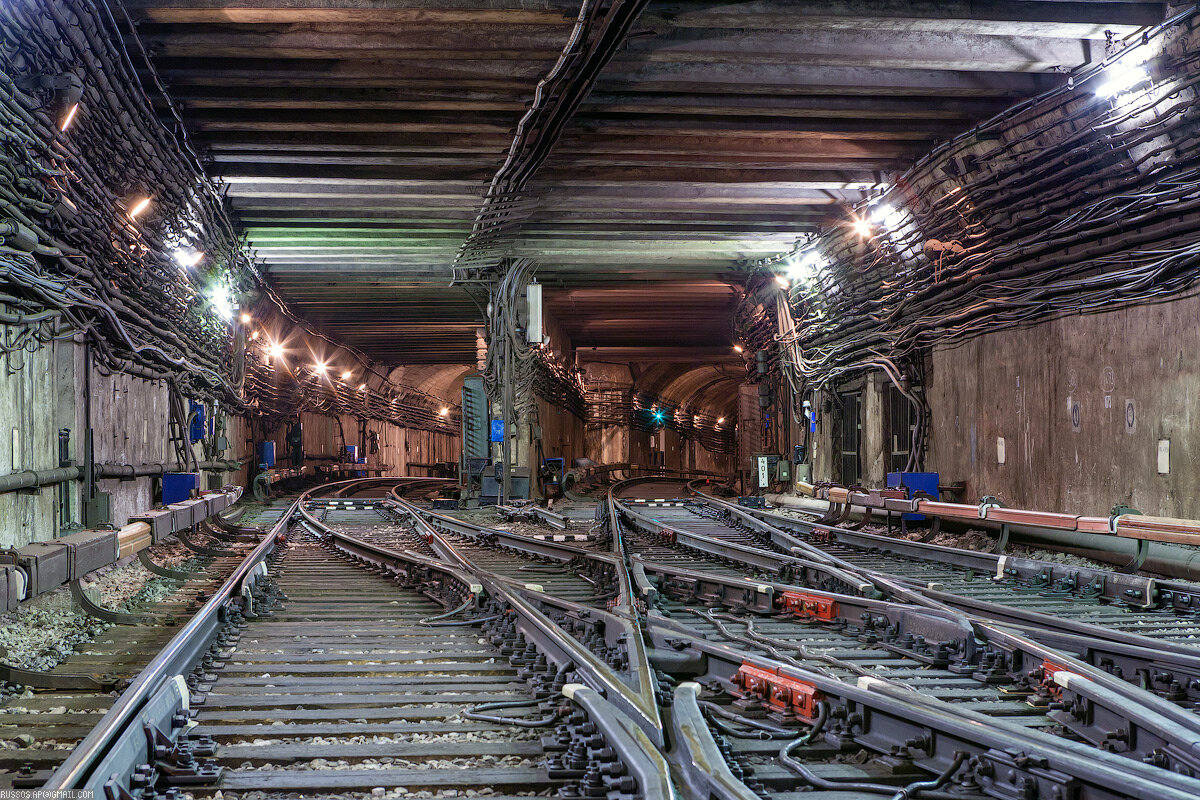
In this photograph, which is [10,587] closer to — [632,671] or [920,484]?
[632,671]

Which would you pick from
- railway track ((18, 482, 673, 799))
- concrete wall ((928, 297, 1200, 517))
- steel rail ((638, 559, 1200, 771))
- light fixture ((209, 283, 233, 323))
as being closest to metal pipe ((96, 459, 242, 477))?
light fixture ((209, 283, 233, 323))

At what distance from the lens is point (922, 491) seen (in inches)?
474

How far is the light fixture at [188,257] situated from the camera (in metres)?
12.7

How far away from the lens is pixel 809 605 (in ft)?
21.1

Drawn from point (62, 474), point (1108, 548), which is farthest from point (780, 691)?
point (62, 474)

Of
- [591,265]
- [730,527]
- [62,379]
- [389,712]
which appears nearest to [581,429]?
[591,265]

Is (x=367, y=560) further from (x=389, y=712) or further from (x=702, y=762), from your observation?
(x=702, y=762)

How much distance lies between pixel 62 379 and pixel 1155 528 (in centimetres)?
994

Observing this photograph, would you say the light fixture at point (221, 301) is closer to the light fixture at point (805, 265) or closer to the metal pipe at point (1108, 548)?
the light fixture at point (805, 265)

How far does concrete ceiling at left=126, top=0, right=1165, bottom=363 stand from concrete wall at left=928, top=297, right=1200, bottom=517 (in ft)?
9.33

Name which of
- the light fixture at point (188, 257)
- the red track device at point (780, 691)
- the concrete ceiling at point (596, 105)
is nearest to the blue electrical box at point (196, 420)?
the light fixture at point (188, 257)

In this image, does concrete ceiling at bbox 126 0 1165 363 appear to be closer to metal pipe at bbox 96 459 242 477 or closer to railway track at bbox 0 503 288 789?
metal pipe at bbox 96 459 242 477

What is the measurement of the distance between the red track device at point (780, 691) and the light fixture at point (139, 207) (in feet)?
30.4

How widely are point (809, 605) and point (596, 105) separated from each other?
6.64 m
